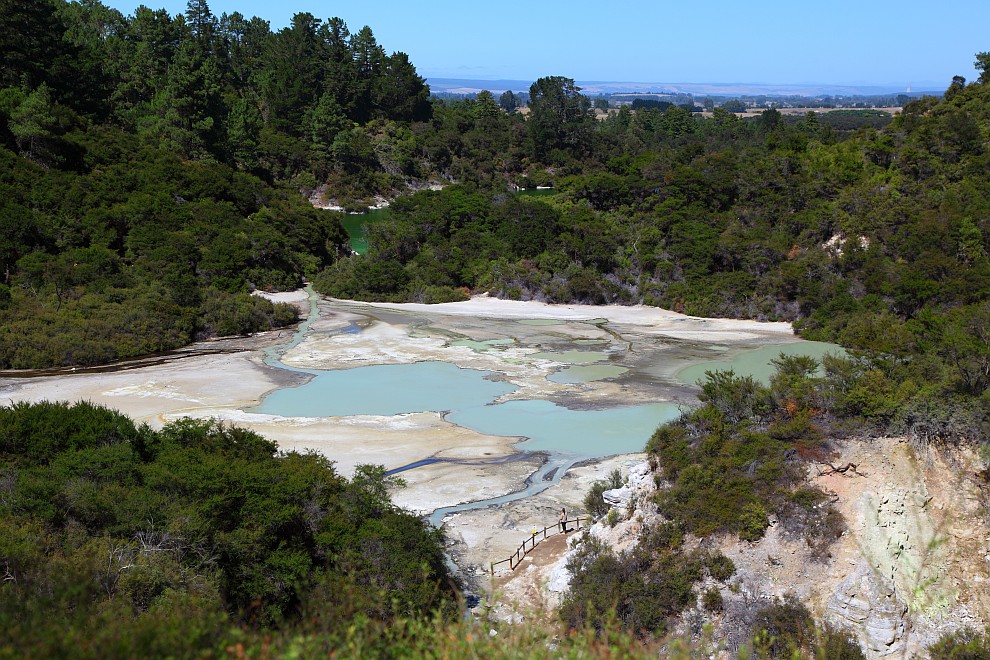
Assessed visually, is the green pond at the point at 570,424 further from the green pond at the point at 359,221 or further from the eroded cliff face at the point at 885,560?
the green pond at the point at 359,221

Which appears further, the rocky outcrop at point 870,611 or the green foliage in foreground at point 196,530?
the rocky outcrop at point 870,611

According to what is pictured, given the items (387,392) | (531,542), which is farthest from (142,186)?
(531,542)

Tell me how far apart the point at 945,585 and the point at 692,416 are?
17.4ft

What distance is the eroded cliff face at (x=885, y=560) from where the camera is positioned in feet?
37.5

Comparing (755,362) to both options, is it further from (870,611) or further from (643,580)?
(870,611)

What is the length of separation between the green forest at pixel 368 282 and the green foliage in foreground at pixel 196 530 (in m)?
0.06

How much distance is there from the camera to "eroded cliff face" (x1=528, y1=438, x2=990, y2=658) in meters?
11.4

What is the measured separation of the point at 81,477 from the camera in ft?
45.0

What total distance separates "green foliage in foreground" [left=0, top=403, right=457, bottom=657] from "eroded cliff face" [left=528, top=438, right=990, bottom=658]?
10.2 ft

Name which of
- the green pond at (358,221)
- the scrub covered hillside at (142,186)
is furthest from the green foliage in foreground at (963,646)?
the green pond at (358,221)

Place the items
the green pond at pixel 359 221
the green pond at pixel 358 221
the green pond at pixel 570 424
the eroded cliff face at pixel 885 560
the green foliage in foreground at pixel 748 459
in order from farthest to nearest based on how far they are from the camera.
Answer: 1. the green pond at pixel 358 221
2. the green pond at pixel 359 221
3. the green pond at pixel 570 424
4. the green foliage in foreground at pixel 748 459
5. the eroded cliff face at pixel 885 560

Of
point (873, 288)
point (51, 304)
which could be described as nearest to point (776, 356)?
point (873, 288)

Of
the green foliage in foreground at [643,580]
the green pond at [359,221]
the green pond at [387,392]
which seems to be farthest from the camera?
the green pond at [359,221]

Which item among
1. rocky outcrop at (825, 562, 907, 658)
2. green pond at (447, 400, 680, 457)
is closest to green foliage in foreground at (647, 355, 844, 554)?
rocky outcrop at (825, 562, 907, 658)
